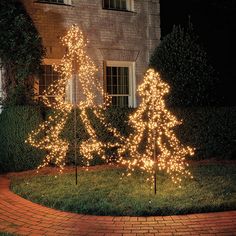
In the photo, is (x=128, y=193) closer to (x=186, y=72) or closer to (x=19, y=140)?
(x=19, y=140)

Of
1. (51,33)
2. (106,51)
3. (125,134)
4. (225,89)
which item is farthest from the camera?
(225,89)

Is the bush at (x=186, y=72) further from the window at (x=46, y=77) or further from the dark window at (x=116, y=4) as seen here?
the window at (x=46, y=77)

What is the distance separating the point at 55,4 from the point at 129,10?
2935mm

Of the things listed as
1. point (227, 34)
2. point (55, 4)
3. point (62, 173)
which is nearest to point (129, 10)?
point (55, 4)

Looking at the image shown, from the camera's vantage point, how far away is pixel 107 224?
6418 millimetres

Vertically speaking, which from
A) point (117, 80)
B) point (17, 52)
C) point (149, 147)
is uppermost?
point (17, 52)

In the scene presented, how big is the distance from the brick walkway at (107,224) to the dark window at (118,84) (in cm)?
796

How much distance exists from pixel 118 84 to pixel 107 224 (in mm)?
9021

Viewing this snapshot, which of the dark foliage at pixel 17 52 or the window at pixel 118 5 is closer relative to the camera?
the dark foliage at pixel 17 52

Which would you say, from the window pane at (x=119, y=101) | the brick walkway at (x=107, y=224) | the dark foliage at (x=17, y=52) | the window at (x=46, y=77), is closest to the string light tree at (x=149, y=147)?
the window pane at (x=119, y=101)

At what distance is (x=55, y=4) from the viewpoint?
1364 cm

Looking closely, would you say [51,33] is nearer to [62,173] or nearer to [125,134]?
[125,134]

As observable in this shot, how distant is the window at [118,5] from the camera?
14873 mm

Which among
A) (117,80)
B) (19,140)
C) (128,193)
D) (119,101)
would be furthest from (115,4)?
(128,193)
